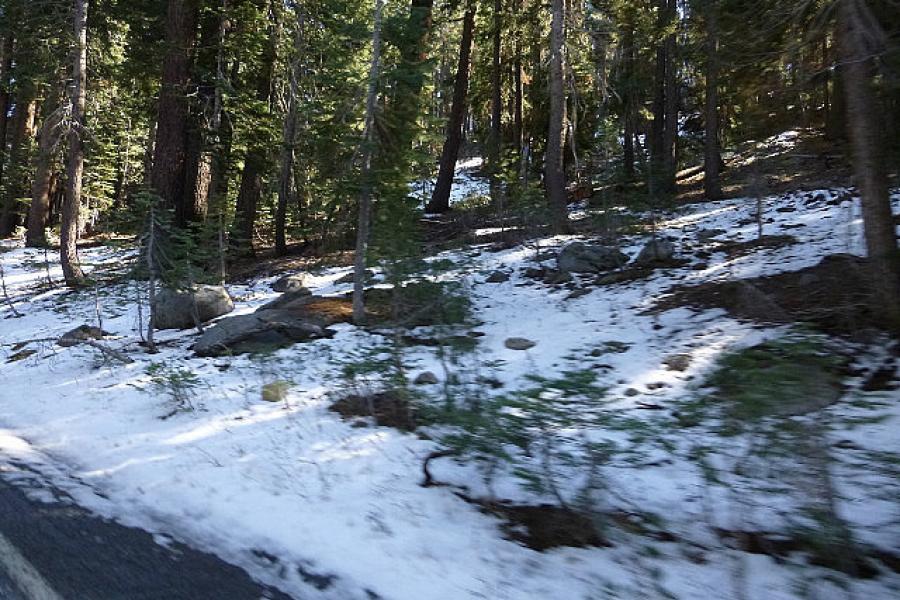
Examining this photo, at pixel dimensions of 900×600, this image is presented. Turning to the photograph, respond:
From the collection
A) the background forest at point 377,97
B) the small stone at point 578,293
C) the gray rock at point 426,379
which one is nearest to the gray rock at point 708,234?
the background forest at point 377,97

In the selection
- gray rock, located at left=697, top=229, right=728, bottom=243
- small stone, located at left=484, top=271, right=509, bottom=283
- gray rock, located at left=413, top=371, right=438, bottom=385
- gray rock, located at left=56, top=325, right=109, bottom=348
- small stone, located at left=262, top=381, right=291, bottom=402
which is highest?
gray rock, located at left=697, top=229, right=728, bottom=243

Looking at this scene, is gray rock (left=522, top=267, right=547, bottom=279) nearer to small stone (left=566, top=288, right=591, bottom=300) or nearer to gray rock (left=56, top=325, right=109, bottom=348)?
small stone (left=566, top=288, right=591, bottom=300)

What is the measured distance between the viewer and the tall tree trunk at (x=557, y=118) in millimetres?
15203

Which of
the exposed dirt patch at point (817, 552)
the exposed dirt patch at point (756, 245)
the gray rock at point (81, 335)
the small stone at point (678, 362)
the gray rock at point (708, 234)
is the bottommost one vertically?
the exposed dirt patch at point (817, 552)

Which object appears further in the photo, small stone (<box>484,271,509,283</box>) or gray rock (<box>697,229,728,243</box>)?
gray rock (<box>697,229,728,243</box>)

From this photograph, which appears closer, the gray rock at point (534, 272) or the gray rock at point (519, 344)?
the gray rock at point (519, 344)

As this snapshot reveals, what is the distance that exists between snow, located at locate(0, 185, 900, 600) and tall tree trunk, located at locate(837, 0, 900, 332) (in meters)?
1.08

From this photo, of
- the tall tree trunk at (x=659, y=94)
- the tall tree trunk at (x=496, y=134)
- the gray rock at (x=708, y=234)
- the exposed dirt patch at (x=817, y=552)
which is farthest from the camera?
the tall tree trunk at (x=659, y=94)

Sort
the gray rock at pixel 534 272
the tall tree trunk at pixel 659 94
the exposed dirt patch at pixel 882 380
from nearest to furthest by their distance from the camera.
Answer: the exposed dirt patch at pixel 882 380
the gray rock at pixel 534 272
the tall tree trunk at pixel 659 94

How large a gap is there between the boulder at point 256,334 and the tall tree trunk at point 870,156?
7574 millimetres

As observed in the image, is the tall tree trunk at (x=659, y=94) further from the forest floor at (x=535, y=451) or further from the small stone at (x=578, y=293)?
the forest floor at (x=535, y=451)

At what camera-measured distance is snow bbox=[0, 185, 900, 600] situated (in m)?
3.43

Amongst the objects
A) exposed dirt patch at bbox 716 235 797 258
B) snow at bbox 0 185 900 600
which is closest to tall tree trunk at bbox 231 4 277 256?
snow at bbox 0 185 900 600

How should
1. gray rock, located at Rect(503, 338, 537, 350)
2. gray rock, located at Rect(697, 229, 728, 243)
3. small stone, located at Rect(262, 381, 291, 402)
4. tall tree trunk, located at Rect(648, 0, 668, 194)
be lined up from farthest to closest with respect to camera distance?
tall tree trunk, located at Rect(648, 0, 668, 194) → gray rock, located at Rect(697, 229, 728, 243) → gray rock, located at Rect(503, 338, 537, 350) → small stone, located at Rect(262, 381, 291, 402)
